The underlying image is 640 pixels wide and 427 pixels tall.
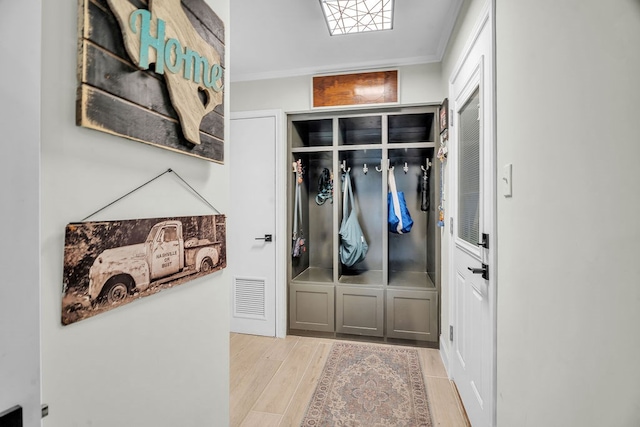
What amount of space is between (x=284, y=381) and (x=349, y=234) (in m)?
1.36

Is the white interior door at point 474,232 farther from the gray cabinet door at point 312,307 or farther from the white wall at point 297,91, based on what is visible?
the gray cabinet door at point 312,307

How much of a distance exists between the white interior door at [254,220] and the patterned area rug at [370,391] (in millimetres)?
887

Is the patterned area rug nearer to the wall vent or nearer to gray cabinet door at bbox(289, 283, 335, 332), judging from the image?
gray cabinet door at bbox(289, 283, 335, 332)

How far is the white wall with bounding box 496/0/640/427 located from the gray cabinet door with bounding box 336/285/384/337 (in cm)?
163

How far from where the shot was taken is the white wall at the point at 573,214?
583 mm

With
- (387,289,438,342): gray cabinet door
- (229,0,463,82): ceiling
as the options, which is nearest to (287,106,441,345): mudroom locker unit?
(387,289,438,342): gray cabinet door

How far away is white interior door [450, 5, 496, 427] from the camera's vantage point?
1401 millimetres

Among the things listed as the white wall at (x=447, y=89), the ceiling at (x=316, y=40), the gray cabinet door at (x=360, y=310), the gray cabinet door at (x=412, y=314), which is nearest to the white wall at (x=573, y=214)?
the white wall at (x=447, y=89)

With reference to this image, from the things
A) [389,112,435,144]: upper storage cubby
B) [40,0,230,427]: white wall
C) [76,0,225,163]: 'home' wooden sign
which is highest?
[389,112,435,144]: upper storage cubby

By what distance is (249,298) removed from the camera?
3027mm

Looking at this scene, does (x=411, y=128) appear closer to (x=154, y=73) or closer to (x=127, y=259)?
(x=154, y=73)

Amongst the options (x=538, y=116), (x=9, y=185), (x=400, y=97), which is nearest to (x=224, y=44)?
(x=9, y=185)

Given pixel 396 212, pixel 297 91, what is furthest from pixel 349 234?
pixel 297 91

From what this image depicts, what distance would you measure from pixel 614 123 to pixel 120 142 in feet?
3.80
